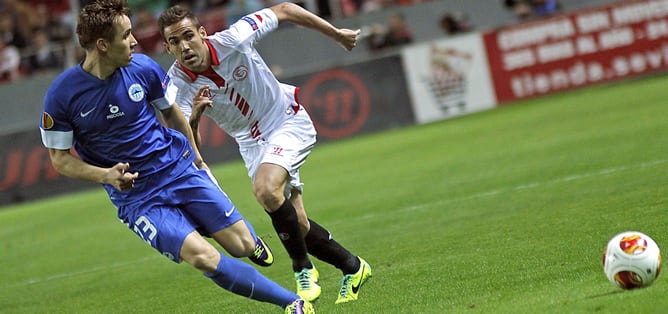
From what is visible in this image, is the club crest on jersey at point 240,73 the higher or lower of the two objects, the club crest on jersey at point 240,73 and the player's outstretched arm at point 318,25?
the lower

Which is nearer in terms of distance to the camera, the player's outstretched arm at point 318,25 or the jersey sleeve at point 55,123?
the jersey sleeve at point 55,123

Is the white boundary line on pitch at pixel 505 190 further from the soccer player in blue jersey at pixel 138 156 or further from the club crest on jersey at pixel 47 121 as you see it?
the club crest on jersey at pixel 47 121

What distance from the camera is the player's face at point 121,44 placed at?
256 inches

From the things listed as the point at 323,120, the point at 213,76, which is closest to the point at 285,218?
the point at 213,76

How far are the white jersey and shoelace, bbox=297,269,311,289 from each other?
1067 millimetres

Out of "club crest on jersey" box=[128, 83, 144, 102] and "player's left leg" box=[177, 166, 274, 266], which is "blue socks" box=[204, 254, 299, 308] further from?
"club crest on jersey" box=[128, 83, 144, 102]

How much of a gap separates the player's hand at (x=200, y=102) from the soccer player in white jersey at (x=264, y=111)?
77 mm

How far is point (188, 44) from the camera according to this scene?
7.66 metres

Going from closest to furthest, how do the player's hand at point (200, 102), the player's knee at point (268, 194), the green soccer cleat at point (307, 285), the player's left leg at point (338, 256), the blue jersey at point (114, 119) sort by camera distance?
the blue jersey at point (114, 119) → the player's hand at point (200, 102) → the player's knee at point (268, 194) → the green soccer cleat at point (307, 285) → the player's left leg at point (338, 256)

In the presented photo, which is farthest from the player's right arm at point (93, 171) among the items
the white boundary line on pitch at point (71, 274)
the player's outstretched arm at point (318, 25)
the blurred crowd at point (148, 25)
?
the blurred crowd at point (148, 25)

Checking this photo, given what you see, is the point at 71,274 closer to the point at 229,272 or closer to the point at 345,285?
the point at 345,285

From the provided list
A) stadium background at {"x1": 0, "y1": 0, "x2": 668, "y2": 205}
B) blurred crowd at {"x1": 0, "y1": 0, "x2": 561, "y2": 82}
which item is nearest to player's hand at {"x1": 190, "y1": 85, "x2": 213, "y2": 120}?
stadium background at {"x1": 0, "y1": 0, "x2": 668, "y2": 205}

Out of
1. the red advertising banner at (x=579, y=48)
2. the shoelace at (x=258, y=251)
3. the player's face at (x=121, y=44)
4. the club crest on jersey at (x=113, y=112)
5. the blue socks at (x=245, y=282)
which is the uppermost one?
the player's face at (x=121, y=44)

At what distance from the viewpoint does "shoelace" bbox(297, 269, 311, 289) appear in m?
7.61
